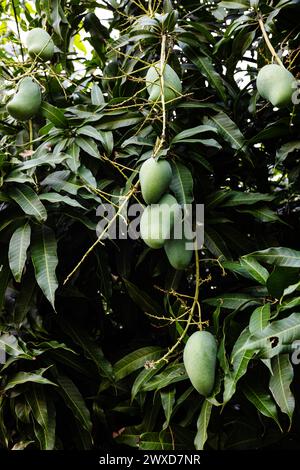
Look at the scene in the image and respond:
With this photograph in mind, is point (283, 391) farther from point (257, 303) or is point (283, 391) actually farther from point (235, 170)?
point (235, 170)

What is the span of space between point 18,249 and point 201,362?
35cm

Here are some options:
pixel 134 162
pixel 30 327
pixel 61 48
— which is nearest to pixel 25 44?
pixel 61 48

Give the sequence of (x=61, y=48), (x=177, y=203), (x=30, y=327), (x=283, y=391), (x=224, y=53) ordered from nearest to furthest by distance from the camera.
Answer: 1. (x=283, y=391)
2. (x=177, y=203)
3. (x=30, y=327)
4. (x=224, y=53)
5. (x=61, y=48)

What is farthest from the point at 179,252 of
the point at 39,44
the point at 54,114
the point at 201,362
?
the point at 39,44

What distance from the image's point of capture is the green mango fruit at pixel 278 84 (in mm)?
861

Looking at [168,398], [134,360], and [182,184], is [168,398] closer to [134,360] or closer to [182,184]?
[134,360]

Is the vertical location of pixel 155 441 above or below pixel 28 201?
below

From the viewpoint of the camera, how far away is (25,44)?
1089 millimetres

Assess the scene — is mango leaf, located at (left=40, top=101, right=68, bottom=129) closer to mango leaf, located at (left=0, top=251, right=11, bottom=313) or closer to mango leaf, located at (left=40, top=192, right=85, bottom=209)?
mango leaf, located at (left=40, top=192, right=85, bottom=209)

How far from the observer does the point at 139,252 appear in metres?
1.13

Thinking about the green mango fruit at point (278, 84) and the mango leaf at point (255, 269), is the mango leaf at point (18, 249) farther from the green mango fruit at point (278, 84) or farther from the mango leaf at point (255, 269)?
the green mango fruit at point (278, 84)

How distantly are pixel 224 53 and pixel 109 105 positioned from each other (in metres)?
0.27

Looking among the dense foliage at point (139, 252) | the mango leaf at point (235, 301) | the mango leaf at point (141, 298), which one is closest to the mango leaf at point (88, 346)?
the dense foliage at point (139, 252)

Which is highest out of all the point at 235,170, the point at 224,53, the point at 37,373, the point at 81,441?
the point at 224,53
